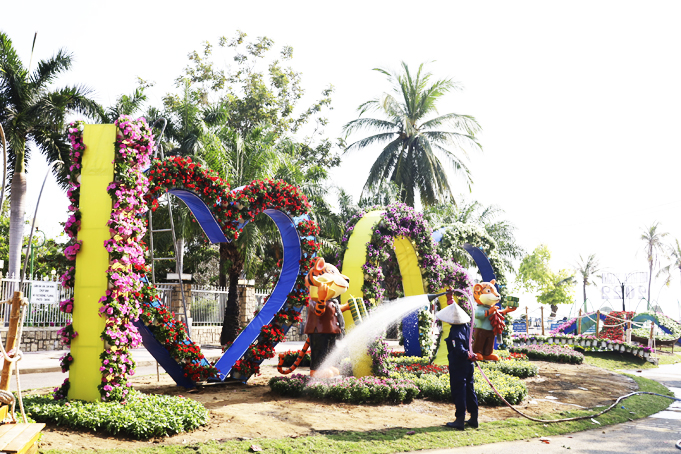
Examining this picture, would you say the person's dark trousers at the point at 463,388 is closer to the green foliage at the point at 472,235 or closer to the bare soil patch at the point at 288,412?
the bare soil patch at the point at 288,412

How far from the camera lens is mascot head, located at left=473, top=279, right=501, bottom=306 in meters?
11.8

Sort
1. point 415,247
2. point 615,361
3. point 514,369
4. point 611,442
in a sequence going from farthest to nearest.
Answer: point 615,361, point 415,247, point 514,369, point 611,442

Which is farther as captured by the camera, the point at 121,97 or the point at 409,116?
the point at 409,116

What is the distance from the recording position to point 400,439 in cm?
660

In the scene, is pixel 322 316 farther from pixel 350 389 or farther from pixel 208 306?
pixel 208 306

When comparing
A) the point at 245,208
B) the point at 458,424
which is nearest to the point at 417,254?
the point at 245,208

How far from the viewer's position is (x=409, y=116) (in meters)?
28.4

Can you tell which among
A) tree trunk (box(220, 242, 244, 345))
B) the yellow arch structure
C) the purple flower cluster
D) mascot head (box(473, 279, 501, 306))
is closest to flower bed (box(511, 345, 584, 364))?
the purple flower cluster

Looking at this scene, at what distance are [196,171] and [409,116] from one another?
68.9 feet

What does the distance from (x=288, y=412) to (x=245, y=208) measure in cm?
379

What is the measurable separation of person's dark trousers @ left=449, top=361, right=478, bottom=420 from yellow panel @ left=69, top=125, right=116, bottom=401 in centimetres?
487

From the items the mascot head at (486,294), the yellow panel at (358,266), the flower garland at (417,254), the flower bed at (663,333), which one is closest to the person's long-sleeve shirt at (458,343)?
the flower garland at (417,254)

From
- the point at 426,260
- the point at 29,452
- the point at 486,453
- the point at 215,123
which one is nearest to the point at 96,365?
the point at 29,452

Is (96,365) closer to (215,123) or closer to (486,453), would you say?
(486,453)
